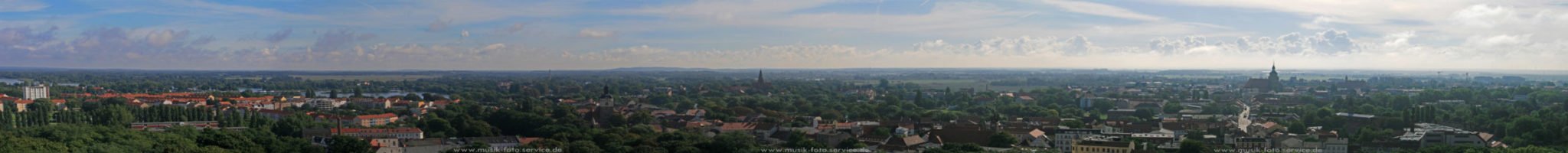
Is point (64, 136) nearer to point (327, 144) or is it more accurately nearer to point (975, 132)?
point (327, 144)

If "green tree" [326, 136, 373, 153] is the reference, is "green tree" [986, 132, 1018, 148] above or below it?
below

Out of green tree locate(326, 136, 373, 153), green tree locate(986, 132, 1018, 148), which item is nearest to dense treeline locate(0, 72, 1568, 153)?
green tree locate(326, 136, 373, 153)

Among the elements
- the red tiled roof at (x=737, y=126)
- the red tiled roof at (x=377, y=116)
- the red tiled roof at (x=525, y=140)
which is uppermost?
the red tiled roof at (x=737, y=126)

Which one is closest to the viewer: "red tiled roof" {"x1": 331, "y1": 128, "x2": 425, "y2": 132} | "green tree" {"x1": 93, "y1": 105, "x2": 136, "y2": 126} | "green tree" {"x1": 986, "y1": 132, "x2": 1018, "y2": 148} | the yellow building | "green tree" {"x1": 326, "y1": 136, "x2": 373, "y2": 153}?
"green tree" {"x1": 326, "y1": 136, "x2": 373, "y2": 153}

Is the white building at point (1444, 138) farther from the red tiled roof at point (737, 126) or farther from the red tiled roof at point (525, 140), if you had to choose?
the red tiled roof at point (525, 140)

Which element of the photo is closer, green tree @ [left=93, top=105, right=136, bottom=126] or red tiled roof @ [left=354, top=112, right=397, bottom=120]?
green tree @ [left=93, top=105, right=136, bottom=126]

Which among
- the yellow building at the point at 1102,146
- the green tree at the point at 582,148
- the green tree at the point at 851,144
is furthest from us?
the green tree at the point at 851,144

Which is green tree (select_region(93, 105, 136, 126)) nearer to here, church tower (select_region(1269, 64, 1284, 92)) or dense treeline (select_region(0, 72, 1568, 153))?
→ dense treeline (select_region(0, 72, 1568, 153))

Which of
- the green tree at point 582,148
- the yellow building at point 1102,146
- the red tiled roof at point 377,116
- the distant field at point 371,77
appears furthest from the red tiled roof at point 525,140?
the distant field at point 371,77

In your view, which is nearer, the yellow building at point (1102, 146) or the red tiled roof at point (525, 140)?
the yellow building at point (1102, 146)
